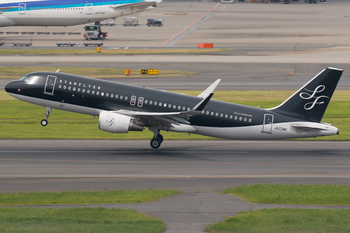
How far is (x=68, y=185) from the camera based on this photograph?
2811cm

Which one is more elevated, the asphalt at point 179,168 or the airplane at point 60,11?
the airplane at point 60,11

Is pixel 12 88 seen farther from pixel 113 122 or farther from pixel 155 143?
pixel 155 143

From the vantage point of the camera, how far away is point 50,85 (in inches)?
1489

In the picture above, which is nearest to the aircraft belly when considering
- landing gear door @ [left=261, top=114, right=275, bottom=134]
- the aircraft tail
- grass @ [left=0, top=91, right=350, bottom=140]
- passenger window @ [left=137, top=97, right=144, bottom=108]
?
landing gear door @ [left=261, top=114, right=275, bottom=134]

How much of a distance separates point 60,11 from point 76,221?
339 feet

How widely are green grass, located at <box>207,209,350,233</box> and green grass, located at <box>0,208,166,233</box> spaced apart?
3117 mm

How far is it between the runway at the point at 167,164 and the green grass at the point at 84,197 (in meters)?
1.67

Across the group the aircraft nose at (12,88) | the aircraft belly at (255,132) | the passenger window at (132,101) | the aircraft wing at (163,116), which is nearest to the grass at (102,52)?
the aircraft nose at (12,88)

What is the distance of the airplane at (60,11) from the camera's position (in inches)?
4473

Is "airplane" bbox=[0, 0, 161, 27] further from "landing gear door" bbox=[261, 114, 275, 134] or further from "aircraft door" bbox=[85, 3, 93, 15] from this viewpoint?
"landing gear door" bbox=[261, 114, 275, 134]

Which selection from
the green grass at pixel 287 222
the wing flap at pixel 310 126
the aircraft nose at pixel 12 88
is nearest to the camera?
the green grass at pixel 287 222

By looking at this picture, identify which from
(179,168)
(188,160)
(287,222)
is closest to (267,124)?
(188,160)

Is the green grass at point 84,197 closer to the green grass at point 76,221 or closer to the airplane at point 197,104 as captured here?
the green grass at point 76,221

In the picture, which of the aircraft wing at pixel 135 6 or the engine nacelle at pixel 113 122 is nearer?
the engine nacelle at pixel 113 122
